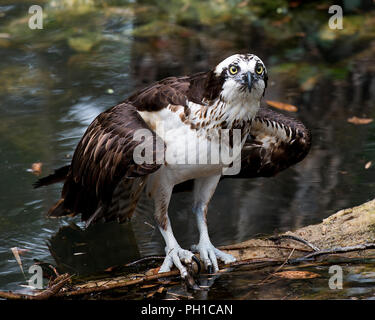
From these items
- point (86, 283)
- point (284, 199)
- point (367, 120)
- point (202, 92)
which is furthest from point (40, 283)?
point (367, 120)

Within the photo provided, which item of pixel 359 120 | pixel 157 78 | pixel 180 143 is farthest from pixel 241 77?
pixel 157 78

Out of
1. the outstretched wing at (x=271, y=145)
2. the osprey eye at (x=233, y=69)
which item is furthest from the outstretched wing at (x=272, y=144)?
the osprey eye at (x=233, y=69)

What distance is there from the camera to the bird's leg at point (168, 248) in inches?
189

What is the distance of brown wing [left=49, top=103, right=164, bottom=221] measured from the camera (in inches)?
184

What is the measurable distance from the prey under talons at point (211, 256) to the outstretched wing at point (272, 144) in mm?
893

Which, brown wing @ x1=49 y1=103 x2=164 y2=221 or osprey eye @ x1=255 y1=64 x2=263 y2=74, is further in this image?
brown wing @ x1=49 y1=103 x2=164 y2=221

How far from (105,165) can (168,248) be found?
31.2 inches

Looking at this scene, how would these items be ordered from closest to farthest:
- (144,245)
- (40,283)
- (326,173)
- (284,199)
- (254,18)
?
(40,283) → (144,245) → (284,199) → (326,173) → (254,18)

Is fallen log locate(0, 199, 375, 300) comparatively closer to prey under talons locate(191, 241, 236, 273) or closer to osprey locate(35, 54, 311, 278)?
prey under talons locate(191, 241, 236, 273)

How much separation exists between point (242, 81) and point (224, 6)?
7867mm

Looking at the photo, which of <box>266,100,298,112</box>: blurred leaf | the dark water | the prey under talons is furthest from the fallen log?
<box>266,100,298,112</box>: blurred leaf

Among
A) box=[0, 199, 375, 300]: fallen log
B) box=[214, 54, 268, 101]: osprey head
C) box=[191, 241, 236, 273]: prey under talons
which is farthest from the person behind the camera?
box=[191, 241, 236, 273]: prey under talons
